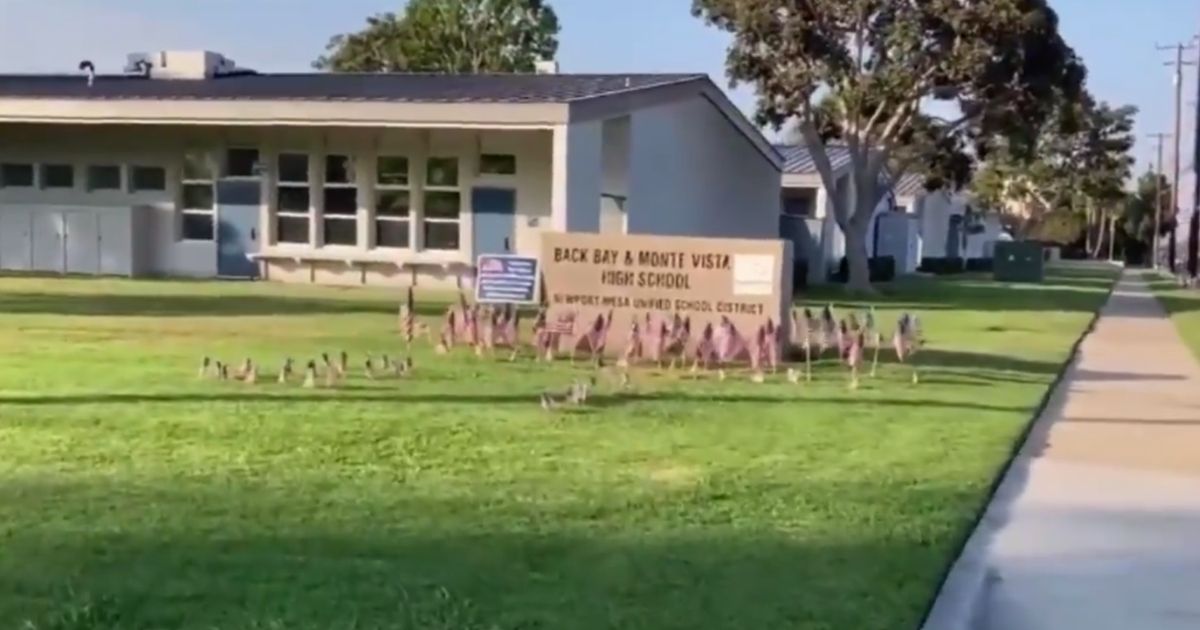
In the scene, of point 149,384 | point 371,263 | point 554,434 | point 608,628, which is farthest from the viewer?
point 371,263

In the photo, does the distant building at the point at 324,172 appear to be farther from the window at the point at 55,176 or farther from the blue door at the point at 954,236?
the blue door at the point at 954,236

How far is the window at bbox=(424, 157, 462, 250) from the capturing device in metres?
30.0

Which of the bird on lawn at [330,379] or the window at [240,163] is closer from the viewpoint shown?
the bird on lawn at [330,379]

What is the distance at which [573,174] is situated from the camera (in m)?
25.3

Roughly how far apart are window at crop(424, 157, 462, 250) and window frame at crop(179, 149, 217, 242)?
474 centimetres

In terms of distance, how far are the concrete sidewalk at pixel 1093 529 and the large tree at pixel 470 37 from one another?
51007mm

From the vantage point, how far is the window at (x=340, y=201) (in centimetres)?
3058

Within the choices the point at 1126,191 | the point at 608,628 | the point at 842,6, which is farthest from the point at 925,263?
the point at 608,628

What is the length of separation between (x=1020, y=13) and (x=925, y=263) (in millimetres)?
27157

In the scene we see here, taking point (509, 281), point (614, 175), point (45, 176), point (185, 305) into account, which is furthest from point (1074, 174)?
point (509, 281)

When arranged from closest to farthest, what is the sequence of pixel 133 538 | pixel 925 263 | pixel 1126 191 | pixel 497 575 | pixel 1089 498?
pixel 497 575 → pixel 133 538 → pixel 1089 498 → pixel 925 263 → pixel 1126 191

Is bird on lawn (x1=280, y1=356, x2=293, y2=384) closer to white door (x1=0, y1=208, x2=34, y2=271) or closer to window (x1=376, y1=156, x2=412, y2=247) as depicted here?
window (x1=376, y1=156, x2=412, y2=247)

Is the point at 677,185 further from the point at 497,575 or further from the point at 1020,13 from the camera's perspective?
the point at 497,575

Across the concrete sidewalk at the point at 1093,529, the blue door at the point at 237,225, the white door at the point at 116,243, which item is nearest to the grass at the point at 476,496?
the concrete sidewalk at the point at 1093,529
